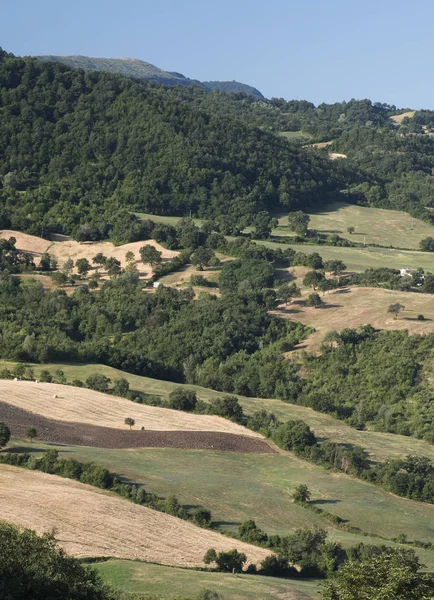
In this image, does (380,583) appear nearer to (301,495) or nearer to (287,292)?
(301,495)

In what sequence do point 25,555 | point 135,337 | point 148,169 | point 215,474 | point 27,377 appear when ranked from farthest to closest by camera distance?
point 148,169, point 135,337, point 27,377, point 215,474, point 25,555

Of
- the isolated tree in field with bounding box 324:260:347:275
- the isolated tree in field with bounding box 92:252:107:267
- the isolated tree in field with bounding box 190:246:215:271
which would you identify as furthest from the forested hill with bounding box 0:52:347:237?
the isolated tree in field with bounding box 324:260:347:275

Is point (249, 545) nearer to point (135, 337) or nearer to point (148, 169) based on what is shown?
point (135, 337)

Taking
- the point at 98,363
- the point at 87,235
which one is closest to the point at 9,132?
the point at 87,235

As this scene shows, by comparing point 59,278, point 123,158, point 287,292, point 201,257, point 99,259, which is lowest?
point 59,278

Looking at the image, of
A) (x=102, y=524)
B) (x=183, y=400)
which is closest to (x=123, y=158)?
(x=183, y=400)

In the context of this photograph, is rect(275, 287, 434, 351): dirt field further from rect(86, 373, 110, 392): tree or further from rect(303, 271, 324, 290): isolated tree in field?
rect(86, 373, 110, 392): tree

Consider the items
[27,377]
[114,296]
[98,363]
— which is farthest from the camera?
[114,296]
